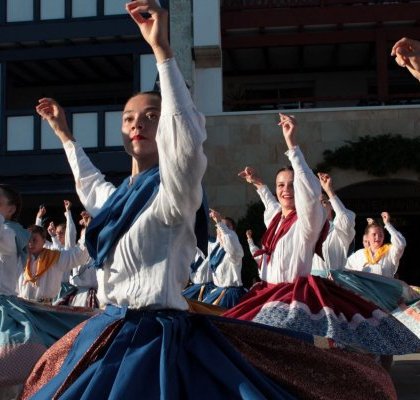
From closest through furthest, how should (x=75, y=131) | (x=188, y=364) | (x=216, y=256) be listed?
(x=188, y=364) → (x=216, y=256) → (x=75, y=131)

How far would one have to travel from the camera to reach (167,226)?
2297mm

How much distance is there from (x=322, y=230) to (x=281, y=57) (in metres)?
11.8

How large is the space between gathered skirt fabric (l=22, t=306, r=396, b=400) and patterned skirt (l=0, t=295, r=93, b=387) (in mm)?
1706

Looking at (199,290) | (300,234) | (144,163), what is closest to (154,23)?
(144,163)

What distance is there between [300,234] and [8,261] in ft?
5.44

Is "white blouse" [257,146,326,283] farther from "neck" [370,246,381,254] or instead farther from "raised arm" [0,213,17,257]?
"neck" [370,246,381,254]

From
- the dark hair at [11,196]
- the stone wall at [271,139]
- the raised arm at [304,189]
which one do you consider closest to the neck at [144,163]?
the raised arm at [304,189]

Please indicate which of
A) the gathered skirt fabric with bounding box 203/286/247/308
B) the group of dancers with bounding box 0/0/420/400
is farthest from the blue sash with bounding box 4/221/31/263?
the gathered skirt fabric with bounding box 203/286/247/308

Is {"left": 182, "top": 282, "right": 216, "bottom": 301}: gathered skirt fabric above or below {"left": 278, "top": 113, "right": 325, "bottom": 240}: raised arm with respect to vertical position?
below

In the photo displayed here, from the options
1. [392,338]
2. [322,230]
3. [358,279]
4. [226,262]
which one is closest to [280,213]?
[322,230]

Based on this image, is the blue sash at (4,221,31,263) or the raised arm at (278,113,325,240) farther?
the blue sash at (4,221,31,263)

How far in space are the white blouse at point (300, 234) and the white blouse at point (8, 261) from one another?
1.49m

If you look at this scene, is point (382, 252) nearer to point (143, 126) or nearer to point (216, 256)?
point (216, 256)

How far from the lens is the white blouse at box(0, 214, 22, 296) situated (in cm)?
410
